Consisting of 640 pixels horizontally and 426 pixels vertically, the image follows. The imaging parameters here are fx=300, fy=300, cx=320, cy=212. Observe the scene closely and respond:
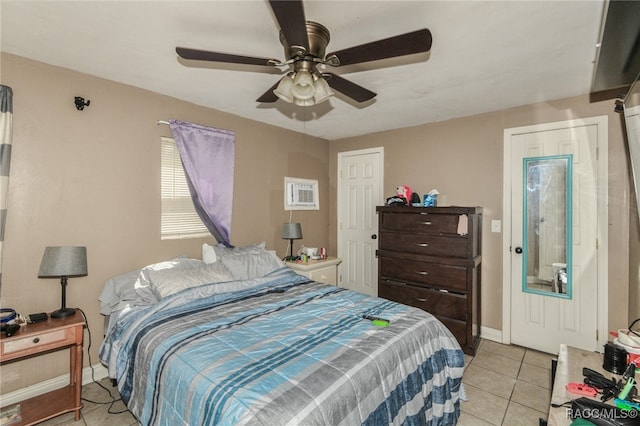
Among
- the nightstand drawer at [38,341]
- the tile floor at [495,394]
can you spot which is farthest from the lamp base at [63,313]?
the tile floor at [495,394]

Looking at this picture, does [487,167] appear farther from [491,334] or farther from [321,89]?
[321,89]

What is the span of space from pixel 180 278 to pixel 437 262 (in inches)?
97.4

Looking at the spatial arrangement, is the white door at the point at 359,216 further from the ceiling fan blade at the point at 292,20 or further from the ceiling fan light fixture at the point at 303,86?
the ceiling fan blade at the point at 292,20

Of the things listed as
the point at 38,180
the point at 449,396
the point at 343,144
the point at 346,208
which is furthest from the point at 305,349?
the point at 343,144

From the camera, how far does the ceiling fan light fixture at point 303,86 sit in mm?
1648

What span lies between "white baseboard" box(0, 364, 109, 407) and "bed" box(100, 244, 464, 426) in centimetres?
44

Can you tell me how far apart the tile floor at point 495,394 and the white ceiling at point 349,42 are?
7.95 feet

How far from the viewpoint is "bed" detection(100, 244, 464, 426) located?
1317mm

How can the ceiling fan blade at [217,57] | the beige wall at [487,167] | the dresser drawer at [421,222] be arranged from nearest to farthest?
the ceiling fan blade at [217,57] → the beige wall at [487,167] → the dresser drawer at [421,222]

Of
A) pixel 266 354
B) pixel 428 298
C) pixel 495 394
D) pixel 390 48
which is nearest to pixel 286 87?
pixel 390 48

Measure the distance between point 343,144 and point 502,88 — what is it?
2356 millimetres

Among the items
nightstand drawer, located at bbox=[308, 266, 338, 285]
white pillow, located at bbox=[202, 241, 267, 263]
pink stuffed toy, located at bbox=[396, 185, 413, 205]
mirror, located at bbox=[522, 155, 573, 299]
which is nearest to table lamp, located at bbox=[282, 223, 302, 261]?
nightstand drawer, located at bbox=[308, 266, 338, 285]

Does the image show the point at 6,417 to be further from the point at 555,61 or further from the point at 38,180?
the point at 555,61

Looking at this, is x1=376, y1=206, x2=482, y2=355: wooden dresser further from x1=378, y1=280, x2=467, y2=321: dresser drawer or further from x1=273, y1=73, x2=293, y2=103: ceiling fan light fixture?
x1=273, y1=73, x2=293, y2=103: ceiling fan light fixture
